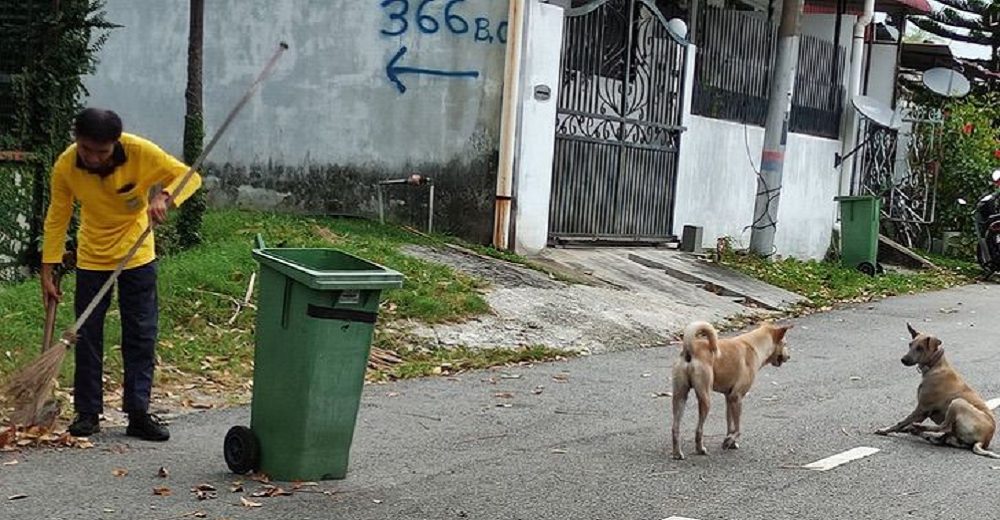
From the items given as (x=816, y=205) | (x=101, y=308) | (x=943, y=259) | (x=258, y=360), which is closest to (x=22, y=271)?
(x=101, y=308)

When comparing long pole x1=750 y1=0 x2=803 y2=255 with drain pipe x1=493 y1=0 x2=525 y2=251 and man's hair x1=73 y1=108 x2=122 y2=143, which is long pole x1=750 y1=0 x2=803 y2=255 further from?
man's hair x1=73 y1=108 x2=122 y2=143

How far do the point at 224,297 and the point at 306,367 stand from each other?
14.3ft

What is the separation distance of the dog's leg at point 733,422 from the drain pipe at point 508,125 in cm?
654

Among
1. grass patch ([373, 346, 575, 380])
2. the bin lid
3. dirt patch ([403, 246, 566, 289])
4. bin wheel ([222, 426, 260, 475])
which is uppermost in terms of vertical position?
the bin lid

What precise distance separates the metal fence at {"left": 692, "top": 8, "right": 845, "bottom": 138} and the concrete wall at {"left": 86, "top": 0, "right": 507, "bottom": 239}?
4.35 metres

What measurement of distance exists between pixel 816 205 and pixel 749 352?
42.9ft

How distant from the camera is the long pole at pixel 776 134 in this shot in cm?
1667

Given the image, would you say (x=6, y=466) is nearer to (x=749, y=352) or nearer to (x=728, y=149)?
(x=749, y=352)

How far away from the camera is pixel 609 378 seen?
9.86m

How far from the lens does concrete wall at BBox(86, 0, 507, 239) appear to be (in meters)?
14.0

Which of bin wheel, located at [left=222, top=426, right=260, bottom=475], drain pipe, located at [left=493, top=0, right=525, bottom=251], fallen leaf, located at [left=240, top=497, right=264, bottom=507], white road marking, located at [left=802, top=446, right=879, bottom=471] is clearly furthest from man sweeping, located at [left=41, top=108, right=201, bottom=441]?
drain pipe, located at [left=493, top=0, right=525, bottom=251]

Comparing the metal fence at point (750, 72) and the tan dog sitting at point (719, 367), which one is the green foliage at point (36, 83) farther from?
the metal fence at point (750, 72)

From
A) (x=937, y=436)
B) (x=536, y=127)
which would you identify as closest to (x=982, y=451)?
(x=937, y=436)

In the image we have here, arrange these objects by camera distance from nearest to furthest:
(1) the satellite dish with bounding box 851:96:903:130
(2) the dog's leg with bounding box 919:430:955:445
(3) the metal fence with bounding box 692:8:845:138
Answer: (2) the dog's leg with bounding box 919:430:955:445
(3) the metal fence with bounding box 692:8:845:138
(1) the satellite dish with bounding box 851:96:903:130
